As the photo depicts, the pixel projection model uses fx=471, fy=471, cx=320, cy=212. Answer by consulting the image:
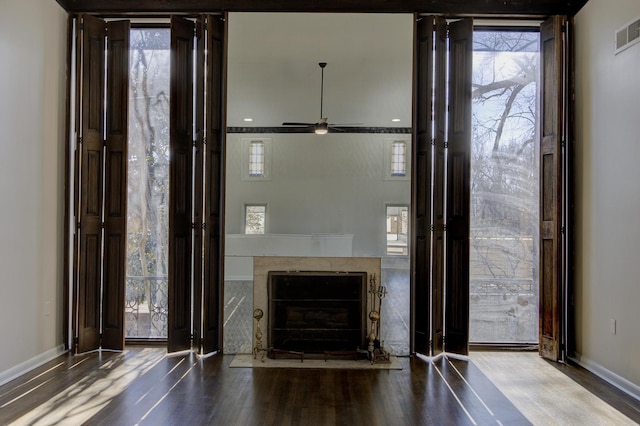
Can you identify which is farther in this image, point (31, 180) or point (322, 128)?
point (322, 128)

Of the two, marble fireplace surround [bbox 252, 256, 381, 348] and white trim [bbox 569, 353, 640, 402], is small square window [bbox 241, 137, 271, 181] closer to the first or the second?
marble fireplace surround [bbox 252, 256, 381, 348]

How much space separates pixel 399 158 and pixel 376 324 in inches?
65.1

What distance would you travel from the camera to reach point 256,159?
472cm

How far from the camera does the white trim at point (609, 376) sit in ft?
11.8

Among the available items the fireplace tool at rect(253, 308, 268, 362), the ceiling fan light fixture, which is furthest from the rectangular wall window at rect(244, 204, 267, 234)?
the ceiling fan light fixture

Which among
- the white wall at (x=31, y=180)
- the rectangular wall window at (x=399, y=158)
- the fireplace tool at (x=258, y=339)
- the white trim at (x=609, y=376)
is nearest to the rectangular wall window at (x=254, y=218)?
the fireplace tool at (x=258, y=339)

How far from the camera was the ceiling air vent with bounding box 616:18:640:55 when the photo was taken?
3705 millimetres

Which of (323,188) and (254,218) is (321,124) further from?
(254,218)

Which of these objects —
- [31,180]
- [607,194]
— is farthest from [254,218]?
[607,194]

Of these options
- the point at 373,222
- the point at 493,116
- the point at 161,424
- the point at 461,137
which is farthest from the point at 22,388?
the point at 493,116

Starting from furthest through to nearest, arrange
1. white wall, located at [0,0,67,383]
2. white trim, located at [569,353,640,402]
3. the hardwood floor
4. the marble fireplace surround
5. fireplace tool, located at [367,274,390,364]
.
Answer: the marble fireplace surround, fireplace tool, located at [367,274,390,364], white wall, located at [0,0,67,383], white trim, located at [569,353,640,402], the hardwood floor

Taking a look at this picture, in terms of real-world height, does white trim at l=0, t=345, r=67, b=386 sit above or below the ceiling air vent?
below

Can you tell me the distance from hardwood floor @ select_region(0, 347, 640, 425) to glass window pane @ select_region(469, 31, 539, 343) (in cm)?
48

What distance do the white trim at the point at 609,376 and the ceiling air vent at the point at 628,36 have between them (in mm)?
2673
